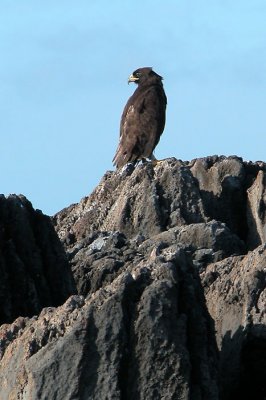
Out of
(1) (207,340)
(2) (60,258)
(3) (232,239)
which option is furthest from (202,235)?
(1) (207,340)

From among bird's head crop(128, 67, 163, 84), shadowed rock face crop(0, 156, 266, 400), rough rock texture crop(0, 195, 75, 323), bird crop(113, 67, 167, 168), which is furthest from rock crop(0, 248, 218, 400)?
bird's head crop(128, 67, 163, 84)

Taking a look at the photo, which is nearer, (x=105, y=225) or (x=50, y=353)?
(x=50, y=353)

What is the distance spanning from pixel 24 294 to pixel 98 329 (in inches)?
101

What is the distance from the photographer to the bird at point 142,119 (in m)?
28.9

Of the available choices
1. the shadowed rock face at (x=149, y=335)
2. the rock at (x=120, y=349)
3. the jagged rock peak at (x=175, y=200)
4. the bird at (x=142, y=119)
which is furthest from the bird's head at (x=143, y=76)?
the rock at (x=120, y=349)

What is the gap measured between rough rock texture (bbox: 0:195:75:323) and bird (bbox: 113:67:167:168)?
15305mm

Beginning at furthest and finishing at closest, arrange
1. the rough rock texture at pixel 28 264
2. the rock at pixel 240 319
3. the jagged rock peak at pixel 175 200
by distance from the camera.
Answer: the jagged rock peak at pixel 175 200 → the rough rock texture at pixel 28 264 → the rock at pixel 240 319

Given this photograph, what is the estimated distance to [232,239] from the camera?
16.1 metres

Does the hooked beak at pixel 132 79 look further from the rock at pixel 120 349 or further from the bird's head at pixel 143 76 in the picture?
the rock at pixel 120 349

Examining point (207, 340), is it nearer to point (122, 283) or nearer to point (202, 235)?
point (122, 283)

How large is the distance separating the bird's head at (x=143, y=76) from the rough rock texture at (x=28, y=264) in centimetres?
1729

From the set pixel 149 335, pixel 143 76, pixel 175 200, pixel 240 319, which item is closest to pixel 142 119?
pixel 143 76

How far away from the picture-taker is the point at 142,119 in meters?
29.5

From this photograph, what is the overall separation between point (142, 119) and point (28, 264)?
1726 centimetres
